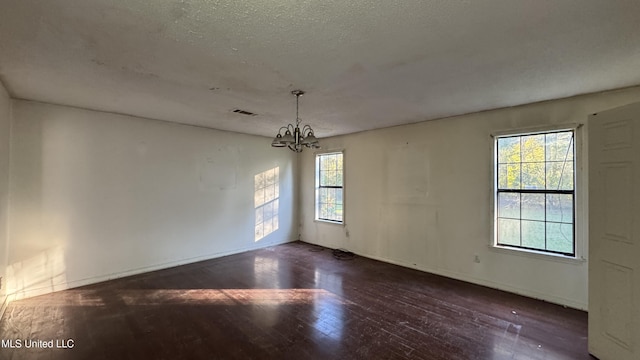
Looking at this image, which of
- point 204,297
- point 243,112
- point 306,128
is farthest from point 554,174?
point 204,297

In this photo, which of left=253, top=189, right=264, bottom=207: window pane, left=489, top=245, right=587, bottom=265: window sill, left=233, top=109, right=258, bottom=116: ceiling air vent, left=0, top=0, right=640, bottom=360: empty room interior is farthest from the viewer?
left=253, top=189, right=264, bottom=207: window pane

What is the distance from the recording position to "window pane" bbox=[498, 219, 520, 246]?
394 centimetres

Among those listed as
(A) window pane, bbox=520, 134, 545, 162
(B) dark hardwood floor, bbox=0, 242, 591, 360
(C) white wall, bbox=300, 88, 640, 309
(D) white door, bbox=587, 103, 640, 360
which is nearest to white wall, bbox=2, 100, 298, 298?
(B) dark hardwood floor, bbox=0, 242, 591, 360

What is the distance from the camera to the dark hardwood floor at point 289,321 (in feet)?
8.30

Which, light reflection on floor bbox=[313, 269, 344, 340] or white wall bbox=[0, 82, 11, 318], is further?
white wall bbox=[0, 82, 11, 318]

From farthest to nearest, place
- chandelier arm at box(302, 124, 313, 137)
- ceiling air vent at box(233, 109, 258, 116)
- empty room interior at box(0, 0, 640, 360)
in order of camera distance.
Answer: ceiling air vent at box(233, 109, 258, 116) < chandelier arm at box(302, 124, 313, 137) < empty room interior at box(0, 0, 640, 360)

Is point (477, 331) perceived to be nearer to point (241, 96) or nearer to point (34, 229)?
point (241, 96)

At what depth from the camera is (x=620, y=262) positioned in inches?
90.2

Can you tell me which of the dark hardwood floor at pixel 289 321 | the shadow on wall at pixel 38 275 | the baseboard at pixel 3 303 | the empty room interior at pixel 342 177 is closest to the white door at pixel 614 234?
the empty room interior at pixel 342 177

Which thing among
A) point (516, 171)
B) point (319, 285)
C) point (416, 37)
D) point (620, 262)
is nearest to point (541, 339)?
point (620, 262)

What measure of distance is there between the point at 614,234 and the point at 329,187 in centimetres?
483

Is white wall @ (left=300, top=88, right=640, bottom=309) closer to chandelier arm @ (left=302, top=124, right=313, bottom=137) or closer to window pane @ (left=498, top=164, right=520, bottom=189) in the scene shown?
window pane @ (left=498, top=164, right=520, bottom=189)

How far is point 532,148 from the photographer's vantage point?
3.81 metres

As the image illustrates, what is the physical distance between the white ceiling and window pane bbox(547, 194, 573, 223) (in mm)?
1268
